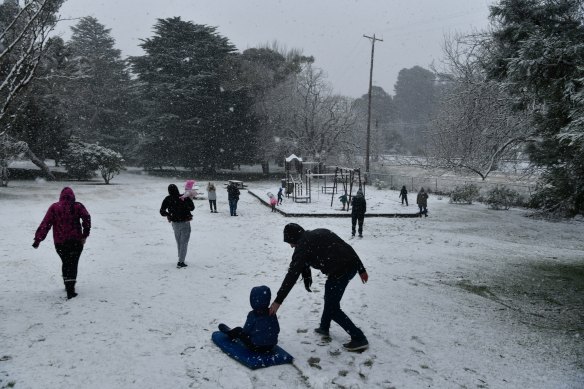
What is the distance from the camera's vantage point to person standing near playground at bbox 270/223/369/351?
14.8 ft

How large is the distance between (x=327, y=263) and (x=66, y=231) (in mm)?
4189

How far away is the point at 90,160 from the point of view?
3238 centimetres

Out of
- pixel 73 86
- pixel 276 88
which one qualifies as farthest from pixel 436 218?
pixel 73 86

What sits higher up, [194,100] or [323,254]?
[194,100]

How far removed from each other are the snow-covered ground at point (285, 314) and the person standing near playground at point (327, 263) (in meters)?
0.47

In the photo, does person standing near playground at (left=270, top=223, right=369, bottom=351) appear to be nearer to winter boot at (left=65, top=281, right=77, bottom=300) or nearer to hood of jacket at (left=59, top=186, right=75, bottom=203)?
hood of jacket at (left=59, top=186, right=75, bottom=203)

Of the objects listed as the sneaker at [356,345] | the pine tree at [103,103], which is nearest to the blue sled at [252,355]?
the sneaker at [356,345]

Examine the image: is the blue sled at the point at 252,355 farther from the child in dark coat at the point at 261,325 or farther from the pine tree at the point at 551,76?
the pine tree at the point at 551,76

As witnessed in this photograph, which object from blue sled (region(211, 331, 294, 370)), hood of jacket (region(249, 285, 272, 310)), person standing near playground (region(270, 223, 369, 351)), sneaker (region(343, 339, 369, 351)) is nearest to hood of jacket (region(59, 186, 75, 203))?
blue sled (region(211, 331, 294, 370))

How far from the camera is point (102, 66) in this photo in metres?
50.9

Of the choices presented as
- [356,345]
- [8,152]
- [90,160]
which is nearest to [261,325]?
[356,345]

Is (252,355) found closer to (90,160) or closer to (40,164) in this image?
(90,160)

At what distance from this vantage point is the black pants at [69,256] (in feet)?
20.8

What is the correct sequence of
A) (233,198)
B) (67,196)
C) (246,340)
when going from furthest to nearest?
(233,198) → (67,196) → (246,340)
